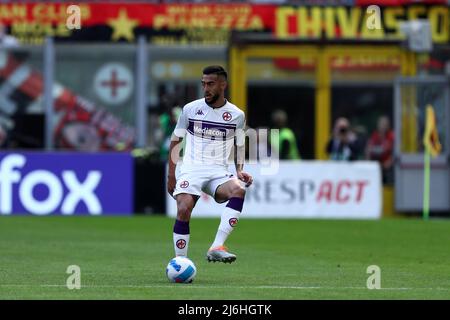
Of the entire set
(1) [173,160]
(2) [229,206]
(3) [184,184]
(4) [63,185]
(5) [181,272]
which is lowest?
(4) [63,185]

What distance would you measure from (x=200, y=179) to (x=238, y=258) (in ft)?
9.83

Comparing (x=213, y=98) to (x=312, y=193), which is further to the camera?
(x=312, y=193)

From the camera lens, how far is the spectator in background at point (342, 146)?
2891cm

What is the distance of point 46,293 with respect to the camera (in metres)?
11.9

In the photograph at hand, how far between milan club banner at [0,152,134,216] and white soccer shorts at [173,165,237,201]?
13.0 meters

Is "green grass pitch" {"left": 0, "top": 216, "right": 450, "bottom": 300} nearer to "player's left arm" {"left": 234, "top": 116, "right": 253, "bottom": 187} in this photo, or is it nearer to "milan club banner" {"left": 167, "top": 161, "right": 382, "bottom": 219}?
"milan club banner" {"left": 167, "top": 161, "right": 382, "bottom": 219}

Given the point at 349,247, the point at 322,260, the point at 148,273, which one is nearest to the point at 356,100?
the point at 349,247

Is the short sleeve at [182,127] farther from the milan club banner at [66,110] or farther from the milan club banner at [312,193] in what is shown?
the milan club banner at [66,110]

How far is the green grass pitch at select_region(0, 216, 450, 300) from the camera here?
1227 cm

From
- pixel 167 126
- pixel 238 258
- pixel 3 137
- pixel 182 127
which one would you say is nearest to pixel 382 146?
pixel 167 126

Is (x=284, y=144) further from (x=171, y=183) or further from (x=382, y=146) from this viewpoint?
(x=171, y=183)

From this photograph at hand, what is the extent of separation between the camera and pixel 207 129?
46.3ft

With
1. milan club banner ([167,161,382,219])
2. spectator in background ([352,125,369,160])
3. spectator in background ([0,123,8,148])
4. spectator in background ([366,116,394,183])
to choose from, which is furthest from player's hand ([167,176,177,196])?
spectator in background ([0,123,8,148])

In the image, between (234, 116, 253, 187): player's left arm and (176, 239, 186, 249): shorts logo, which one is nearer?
(176, 239, 186, 249): shorts logo
